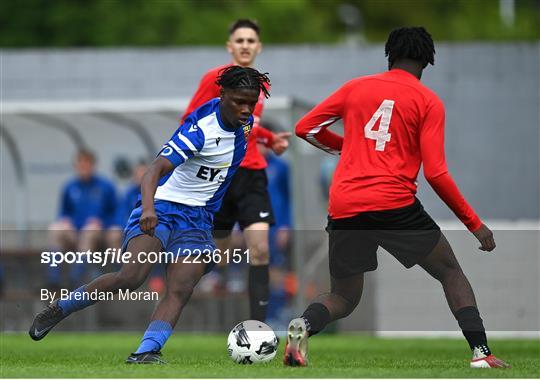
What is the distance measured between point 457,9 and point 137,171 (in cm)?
4406

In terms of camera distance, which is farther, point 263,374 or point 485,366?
point 485,366

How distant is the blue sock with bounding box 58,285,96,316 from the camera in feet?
26.9

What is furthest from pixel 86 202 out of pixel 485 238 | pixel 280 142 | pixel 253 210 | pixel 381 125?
pixel 485 238

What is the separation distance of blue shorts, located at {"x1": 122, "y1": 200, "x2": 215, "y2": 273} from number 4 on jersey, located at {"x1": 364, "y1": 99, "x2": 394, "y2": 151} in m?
1.20

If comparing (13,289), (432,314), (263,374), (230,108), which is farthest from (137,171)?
(263,374)

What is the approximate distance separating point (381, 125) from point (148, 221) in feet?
4.85

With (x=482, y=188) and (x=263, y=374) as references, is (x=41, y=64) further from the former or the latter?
(x=263, y=374)

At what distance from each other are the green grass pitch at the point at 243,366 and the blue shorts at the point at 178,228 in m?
0.72

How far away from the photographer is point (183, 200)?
841cm

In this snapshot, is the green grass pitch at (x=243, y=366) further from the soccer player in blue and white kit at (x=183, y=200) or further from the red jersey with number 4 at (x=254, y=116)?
the red jersey with number 4 at (x=254, y=116)

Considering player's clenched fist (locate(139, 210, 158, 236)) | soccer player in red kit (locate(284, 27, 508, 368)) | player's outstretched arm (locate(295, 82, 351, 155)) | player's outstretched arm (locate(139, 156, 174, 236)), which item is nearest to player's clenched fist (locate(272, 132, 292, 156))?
player's outstretched arm (locate(295, 82, 351, 155))

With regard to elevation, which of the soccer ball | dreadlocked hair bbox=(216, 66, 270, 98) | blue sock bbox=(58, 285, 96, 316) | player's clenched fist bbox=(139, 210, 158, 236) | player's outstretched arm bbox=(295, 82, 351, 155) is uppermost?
dreadlocked hair bbox=(216, 66, 270, 98)

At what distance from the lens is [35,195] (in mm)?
16266

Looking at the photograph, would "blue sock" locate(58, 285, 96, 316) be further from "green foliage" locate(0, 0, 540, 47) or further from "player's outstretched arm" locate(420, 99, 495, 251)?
"green foliage" locate(0, 0, 540, 47)
